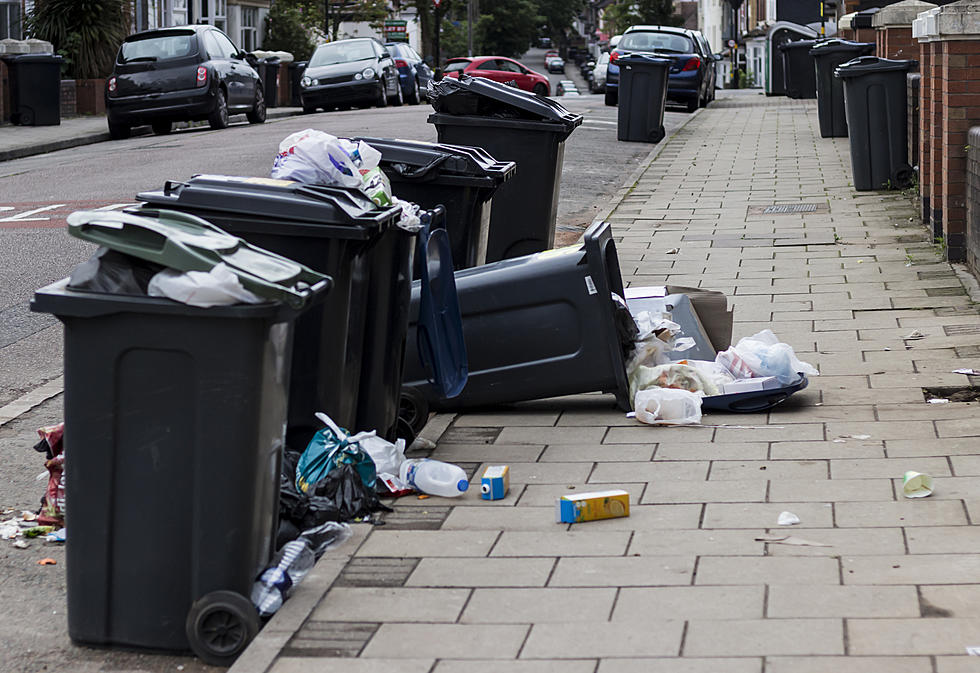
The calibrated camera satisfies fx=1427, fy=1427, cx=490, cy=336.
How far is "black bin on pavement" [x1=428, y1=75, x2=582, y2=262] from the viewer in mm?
8758

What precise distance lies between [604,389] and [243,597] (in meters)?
2.57

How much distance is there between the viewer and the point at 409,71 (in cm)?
3231

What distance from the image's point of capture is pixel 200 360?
3607 mm

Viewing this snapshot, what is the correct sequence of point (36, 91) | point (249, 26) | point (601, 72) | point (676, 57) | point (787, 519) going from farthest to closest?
point (249, 26)
point (601, 72)
point (676, 57)
point (36, 91)
point (787, 519)

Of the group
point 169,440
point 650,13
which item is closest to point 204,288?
point 169,440

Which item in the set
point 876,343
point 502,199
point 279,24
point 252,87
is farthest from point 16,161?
point 279,24

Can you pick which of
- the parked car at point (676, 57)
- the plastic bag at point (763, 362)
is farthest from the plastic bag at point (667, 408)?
the parked car at point (676, 57)

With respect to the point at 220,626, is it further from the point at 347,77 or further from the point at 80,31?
the point at 80,31

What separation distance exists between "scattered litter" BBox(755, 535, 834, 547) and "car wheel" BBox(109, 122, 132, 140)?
20.4m

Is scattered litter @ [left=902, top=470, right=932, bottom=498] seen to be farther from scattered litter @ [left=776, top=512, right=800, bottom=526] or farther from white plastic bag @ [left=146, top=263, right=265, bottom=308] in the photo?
white plastic bag @ [left=146, top=263, right=265, bottom=308]

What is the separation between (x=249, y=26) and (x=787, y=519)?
45.4 meters

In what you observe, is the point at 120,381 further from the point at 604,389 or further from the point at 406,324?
the point at 604,389

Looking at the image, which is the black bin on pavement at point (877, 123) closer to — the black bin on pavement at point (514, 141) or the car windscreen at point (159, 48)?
the black bin on pavement at point (514, 141)

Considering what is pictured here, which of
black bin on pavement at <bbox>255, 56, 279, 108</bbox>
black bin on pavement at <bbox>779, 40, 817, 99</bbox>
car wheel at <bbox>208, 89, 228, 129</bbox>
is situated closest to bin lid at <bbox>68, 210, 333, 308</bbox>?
car wheel at <bbox>208, 89, 228, 129</bbox>
